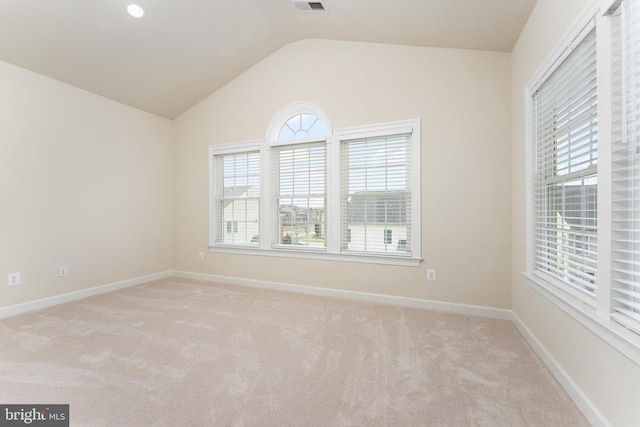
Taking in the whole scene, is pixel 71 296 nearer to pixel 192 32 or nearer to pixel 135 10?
pixel 135 10

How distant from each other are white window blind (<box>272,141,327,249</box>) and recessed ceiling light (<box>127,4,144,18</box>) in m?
1.98

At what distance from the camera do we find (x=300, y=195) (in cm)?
389

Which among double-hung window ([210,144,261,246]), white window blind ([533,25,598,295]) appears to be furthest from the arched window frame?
white window blind ([533,25,598,295])

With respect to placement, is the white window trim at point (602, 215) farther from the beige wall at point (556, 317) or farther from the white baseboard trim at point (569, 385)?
the white baseboard trim at point (569, 385)

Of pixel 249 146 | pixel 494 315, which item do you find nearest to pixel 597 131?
pixel 494 315

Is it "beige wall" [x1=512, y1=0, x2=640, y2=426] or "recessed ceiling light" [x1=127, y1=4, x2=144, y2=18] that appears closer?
"beige wall" [x1=512, y1=0, x2=640, y2=426]

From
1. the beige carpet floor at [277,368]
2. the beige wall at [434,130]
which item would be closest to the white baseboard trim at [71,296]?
the beige carpet floor at [277,368]

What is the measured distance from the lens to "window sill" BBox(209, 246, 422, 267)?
330 centimetres

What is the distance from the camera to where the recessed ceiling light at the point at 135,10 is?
2.73 m

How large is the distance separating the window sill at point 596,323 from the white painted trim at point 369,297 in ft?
3.07

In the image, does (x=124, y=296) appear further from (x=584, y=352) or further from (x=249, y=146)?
(x=584, y=352)

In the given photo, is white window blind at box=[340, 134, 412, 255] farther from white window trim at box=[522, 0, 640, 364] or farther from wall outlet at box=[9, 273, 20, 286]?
wall outlet at box=[9, 273, 20, 286]

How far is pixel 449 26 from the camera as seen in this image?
2.73 m

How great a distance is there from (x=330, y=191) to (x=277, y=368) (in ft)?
7.16
